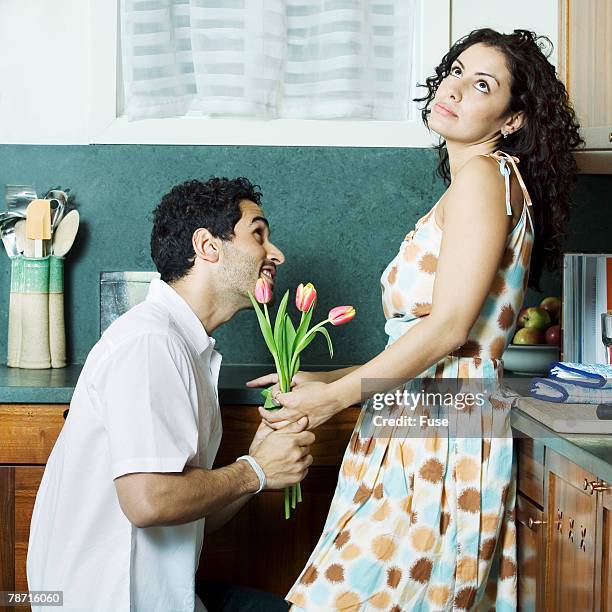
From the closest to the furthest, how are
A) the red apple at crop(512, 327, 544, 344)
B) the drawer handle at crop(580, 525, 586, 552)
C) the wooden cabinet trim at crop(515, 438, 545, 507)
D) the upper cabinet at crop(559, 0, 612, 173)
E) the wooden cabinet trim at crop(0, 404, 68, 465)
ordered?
1. the drawer handle at crop(580, 525, 586, 552)
2. the wooden cabinet trim at crop(515, 438, 545, 507)
3. the wooden cabinet trim at crop(0, 404, 68, 465)
4. the upper cabinet at crop(559, 0, 612, 173)
5. the red apple at crop(512, 327, 544, 344)

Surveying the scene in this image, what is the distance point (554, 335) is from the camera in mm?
2697

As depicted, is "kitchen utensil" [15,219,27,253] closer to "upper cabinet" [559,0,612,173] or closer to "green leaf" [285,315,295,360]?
"green leaf" [285,315,295,360]

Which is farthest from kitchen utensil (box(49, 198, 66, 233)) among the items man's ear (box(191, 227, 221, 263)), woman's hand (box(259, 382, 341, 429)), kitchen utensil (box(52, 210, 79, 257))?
woman's hand (box(259, 382, 341, 429))

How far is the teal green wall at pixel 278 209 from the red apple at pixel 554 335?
0.32 meters

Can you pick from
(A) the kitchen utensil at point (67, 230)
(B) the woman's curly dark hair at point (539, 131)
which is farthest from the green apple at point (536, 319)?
(A) the kitchen utensil at point (67, 230)

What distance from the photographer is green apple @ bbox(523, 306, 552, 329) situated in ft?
9.00

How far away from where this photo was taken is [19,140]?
2984 millimetres

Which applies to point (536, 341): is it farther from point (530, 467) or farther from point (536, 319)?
point (530, 467)

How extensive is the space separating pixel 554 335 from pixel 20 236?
1.60m

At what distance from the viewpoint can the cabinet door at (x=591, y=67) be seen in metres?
2.60

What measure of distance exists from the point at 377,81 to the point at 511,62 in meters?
1.07

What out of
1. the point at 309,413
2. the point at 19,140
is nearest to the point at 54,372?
the point at 19,140

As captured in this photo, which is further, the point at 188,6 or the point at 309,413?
the point at 188,6

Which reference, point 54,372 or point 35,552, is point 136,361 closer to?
point 35,552
